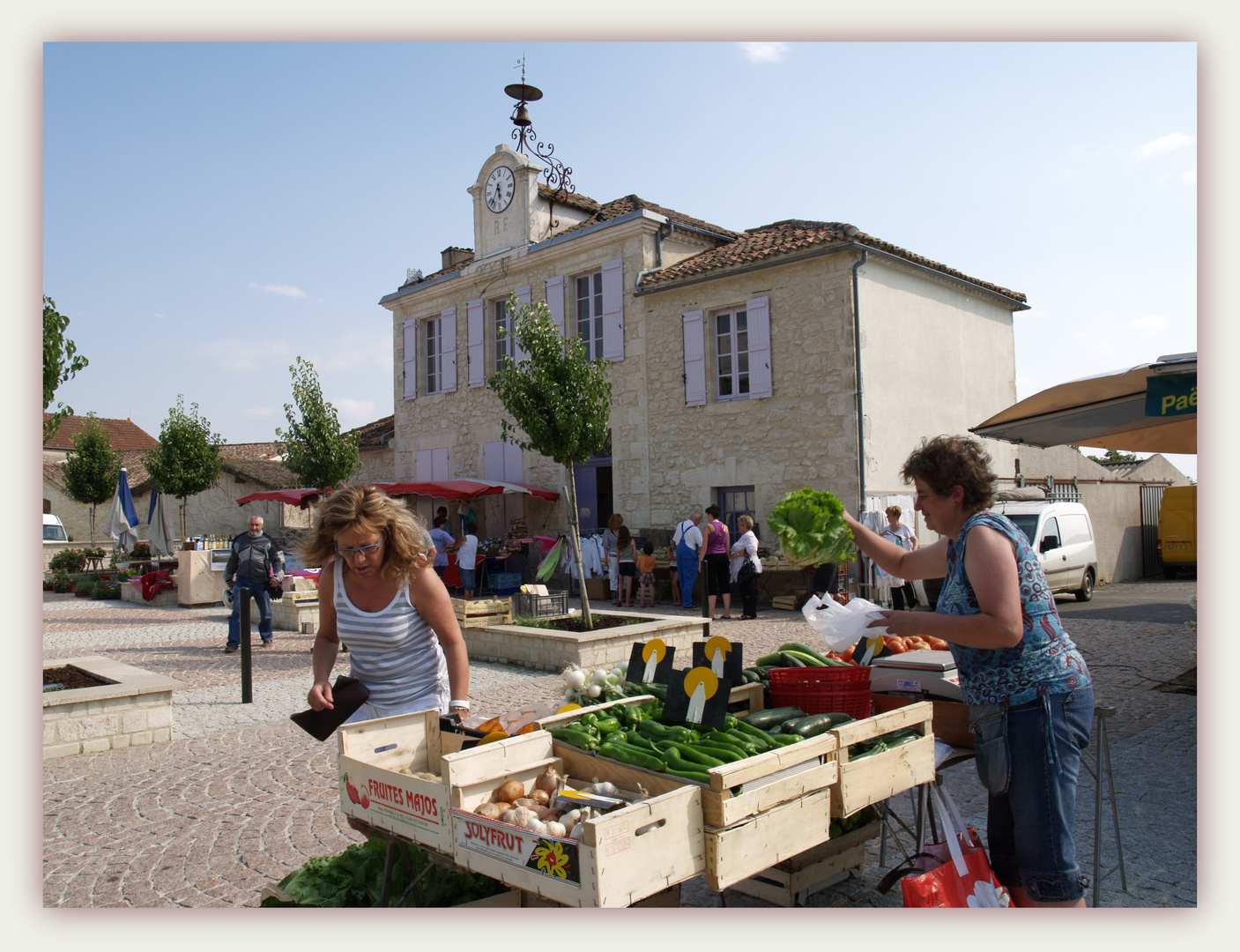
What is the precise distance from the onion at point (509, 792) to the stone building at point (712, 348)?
1220cm

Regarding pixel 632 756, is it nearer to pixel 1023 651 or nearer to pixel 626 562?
pixel 1023 651

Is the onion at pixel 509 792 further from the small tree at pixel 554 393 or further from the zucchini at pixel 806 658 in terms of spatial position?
the small tree at pixel 554 393

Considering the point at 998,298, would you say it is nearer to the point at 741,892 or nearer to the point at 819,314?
the point at 819,314

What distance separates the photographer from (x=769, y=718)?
3.29 meters

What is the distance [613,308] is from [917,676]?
1452cm

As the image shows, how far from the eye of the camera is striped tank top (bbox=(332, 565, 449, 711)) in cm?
331

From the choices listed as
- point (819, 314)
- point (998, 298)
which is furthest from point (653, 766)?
point (998, 298)

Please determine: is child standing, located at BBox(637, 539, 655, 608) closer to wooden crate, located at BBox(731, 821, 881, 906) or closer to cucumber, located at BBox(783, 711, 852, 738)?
wooden crate, located at BBox(731, 821, 881, 906)

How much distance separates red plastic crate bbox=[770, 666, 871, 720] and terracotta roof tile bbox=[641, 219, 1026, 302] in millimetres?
11964

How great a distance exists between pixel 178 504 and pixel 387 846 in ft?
101

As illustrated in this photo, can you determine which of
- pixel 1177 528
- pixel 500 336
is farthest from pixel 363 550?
pixel 1177 528

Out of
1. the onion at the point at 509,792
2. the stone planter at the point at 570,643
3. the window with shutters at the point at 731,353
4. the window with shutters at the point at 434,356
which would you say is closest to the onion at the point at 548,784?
the onion at the point at 509,792

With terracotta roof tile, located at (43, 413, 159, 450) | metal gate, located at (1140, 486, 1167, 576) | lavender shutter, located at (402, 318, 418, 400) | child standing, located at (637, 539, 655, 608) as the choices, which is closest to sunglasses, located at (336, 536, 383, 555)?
child standing, located at (637, 539, 655, 608)

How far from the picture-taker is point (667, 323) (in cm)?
1681
